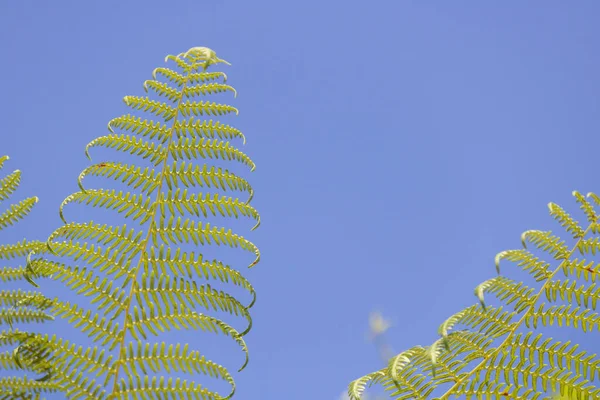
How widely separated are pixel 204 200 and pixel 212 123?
25 cm

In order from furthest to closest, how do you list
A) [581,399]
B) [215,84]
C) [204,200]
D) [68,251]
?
[215,84] < [204,200] < [68,251] < [581,399]

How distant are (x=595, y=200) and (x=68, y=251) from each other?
141 centimetres

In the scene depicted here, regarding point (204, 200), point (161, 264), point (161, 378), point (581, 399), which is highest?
point (204, 200)

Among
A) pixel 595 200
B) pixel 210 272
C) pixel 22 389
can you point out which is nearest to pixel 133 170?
pixel 210 272

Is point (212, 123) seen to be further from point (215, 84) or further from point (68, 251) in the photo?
point (68, 251)

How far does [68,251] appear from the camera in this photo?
164 cm

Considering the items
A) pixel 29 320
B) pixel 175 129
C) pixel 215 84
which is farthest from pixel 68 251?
pixel 215 84

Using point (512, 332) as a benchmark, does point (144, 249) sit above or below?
above

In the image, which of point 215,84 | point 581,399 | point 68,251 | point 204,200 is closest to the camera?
point 581,399

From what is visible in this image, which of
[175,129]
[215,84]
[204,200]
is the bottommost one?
[204,200]

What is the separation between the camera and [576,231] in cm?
166

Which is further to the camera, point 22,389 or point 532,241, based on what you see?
point 532,241

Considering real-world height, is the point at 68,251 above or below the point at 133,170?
below

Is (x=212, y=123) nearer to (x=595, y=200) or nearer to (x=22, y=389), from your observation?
(x=22, y=389)
